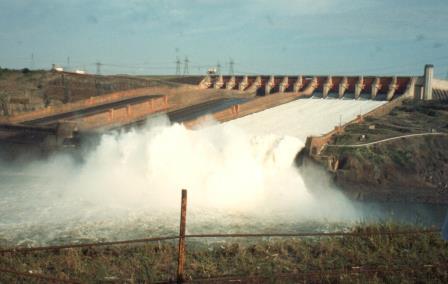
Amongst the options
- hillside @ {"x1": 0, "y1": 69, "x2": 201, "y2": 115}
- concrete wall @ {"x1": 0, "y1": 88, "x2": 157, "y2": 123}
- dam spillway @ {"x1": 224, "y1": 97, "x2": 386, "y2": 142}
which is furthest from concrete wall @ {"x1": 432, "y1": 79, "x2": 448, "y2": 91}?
concrete wall @ {"x1": 0, "y1": 88, "x2": 157, "y2": 123}

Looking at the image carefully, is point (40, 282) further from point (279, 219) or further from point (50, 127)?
point (50, 127)

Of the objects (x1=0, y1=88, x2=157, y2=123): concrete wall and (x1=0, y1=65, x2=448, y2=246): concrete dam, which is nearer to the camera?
(x1=0, y1=65, x2=448, y2=246): concrete dam

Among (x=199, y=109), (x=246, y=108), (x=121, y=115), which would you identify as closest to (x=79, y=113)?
(x=121, y=115)

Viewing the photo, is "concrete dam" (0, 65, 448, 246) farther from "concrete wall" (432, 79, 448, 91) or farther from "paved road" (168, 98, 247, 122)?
"concrete wall" (432, 79, 448, 91)

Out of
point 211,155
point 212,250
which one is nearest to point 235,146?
point 211,155

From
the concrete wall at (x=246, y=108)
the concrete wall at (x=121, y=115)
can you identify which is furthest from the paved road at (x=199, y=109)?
the concrete wall at (x=246, y=108)

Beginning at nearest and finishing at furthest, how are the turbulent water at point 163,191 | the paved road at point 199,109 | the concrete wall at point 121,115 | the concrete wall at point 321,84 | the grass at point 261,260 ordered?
the grass at point 261,260
the turbulent water at point 163,191
the concrete wall at point 121,115
the paved road at point 199,109
the concrete wall at point 321,84

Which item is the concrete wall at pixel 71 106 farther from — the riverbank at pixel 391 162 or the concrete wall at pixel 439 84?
the concrete wall at pixel 439 84
